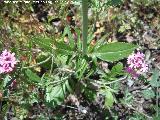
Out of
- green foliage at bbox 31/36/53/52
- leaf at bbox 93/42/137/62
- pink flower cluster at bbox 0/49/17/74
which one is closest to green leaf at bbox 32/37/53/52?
green foliage at bbox 31/36/53/52

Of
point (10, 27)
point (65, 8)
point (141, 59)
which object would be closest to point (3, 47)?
point (10, 27)

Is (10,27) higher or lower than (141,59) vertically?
higher

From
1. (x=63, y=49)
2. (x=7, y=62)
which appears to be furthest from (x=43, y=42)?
(x=7, y=62)

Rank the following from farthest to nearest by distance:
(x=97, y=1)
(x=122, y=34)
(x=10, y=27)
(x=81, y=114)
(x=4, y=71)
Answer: (x=122, y=34), (x=10, y=27), (x=81, y=114), (x=97, y=1), (x=4, y=71)

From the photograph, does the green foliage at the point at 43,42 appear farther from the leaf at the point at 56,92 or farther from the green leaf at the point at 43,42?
the leaf at the point at 56,92

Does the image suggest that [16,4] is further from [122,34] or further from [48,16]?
[122,34]

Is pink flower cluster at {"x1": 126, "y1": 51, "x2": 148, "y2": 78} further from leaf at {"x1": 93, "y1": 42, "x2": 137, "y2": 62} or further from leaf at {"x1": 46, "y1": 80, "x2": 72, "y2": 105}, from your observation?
leaf at {"x1": 46, "y1": 80, "x2": 72, "y2": 105}

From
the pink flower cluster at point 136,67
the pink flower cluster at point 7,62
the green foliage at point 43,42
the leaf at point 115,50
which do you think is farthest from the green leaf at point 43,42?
the pink flower cluster at point 136,67
